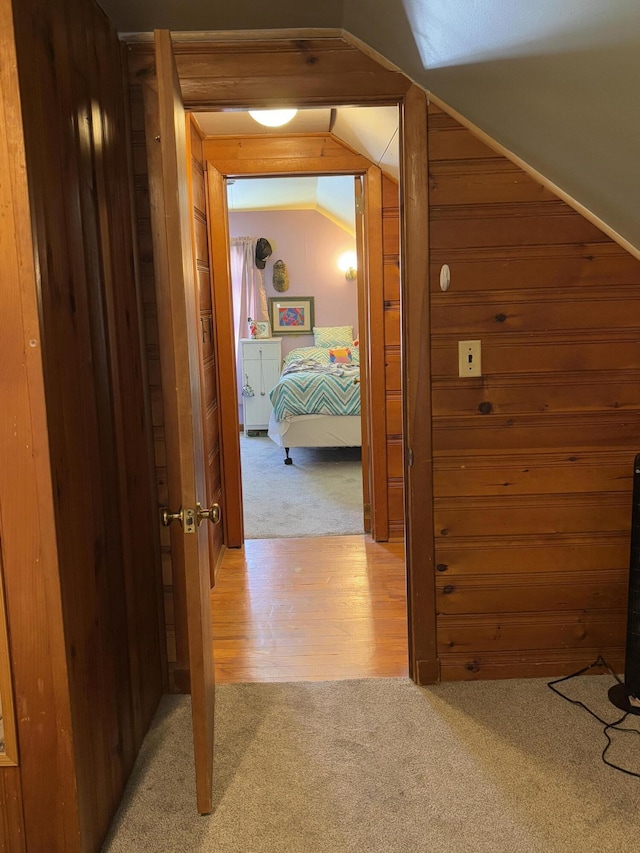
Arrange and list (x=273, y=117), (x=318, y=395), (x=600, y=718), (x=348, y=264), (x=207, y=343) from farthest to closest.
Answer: (x=348, y=264) → (x=318, y=395) → (x=207, y=343) → (x=273, y=117) → (x=600, y=718)

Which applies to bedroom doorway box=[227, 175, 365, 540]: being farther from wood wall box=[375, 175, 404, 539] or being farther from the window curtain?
wood wall box=[375, 175, 404, 539]

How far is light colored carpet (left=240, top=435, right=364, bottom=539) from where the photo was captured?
14.0ft

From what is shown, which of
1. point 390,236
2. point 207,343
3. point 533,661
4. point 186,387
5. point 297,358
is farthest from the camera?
point 297,358

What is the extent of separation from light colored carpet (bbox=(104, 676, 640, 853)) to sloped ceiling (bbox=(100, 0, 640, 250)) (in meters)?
1.57

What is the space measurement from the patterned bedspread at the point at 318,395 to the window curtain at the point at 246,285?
7.37 ft

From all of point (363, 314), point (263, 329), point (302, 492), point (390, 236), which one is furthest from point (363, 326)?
point (263, 329)

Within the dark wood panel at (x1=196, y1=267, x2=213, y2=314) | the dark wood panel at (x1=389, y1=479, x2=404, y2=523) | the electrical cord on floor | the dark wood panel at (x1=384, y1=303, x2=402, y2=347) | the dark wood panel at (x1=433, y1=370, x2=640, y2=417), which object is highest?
the dark wood panel at (x1=196, y1=267, x2=213, y2=314)

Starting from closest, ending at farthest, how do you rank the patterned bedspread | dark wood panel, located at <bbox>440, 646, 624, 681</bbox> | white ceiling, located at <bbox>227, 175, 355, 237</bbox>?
dark wood panel, located at <bbox>440, 646, 624, 681</bbox> → the patterned bedspread → white ceiling, located at <bbox>227, 175, 355, 237</bbox>

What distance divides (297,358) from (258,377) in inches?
18.4

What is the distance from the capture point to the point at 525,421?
2340 millimetres

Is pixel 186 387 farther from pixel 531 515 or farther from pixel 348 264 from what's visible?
pixel 348 264

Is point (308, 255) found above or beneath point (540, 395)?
above

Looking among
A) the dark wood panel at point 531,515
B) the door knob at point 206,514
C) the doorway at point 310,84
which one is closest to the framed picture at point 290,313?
the doorway at point 310,84

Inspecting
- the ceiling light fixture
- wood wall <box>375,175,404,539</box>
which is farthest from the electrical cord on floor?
the ceiling light fixture
